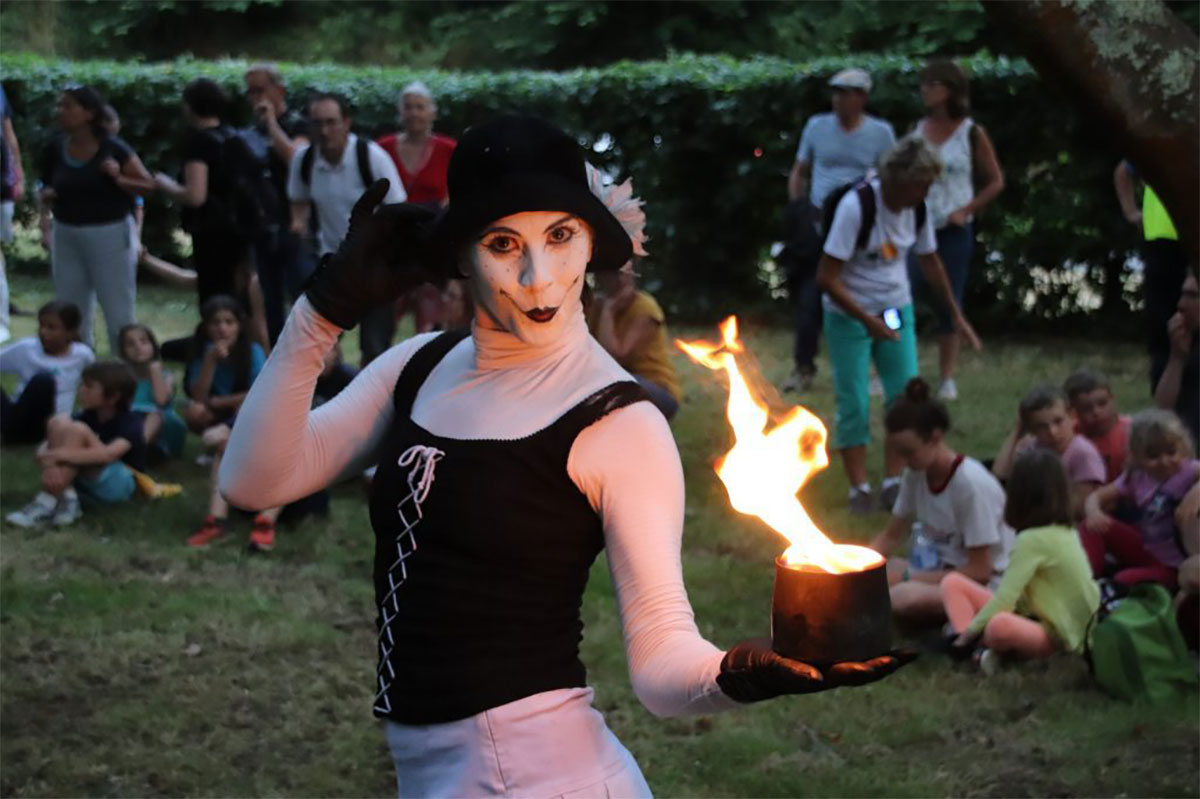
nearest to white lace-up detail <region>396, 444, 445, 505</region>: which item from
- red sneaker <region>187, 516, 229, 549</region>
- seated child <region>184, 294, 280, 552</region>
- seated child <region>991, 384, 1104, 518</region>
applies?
seated child <region>991, 384, 1104, 518</region>

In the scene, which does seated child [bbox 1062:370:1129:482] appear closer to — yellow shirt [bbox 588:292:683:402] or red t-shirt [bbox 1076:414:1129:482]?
red t-shirt [bbox 1076:414:1129:482]

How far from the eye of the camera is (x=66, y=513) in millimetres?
7867

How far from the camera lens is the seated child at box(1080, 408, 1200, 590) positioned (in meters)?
5.98

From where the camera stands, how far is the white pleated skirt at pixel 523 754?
269 centimetres

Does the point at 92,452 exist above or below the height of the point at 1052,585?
below

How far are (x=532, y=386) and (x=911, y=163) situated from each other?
15.3 feet

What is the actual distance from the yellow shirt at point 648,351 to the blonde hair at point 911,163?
127 cm

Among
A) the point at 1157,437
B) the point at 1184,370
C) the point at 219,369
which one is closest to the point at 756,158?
the point at 219,369

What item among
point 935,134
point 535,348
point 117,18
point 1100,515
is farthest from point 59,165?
point 117,18

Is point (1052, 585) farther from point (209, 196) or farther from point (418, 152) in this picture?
point (209, 196)

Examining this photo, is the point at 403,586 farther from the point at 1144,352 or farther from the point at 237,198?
the point at 1144,352

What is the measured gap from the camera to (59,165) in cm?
959

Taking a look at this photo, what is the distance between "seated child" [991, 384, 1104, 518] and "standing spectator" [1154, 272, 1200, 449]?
0.67m

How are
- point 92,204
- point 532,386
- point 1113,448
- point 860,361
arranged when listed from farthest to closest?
point 92,204
point 860,361
point 1113,448
point 532,386
